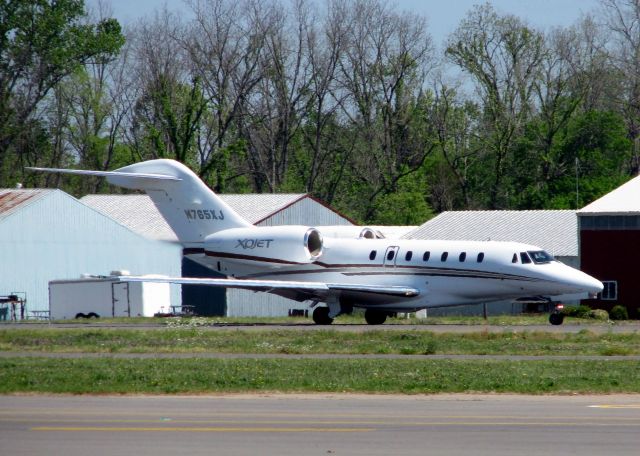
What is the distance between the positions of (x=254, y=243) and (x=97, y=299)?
11.6 m

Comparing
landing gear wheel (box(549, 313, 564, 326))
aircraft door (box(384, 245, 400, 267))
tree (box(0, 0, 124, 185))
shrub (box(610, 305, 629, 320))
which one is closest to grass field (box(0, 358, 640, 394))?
landing gear wheel (box(549, 313, 564, 326))

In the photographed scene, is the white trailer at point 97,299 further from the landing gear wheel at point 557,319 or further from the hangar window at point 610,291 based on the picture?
the hangar window at point 610,291

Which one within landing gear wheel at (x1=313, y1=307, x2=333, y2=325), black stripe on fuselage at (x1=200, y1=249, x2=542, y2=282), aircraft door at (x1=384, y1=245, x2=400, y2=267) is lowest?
landing gear wheel at (x1=313, y1=307, x2=333, y2=325)

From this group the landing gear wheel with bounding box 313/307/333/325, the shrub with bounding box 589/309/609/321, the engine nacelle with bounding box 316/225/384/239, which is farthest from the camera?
the shrub with bounding box 589/309/609/321

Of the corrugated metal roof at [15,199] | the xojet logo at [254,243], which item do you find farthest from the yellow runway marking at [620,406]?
the corrugated metal roof at [15,199]

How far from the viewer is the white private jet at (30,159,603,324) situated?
4175 centimetres

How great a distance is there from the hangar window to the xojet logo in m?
17.7

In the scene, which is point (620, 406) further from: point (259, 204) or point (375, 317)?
point (259, 204)

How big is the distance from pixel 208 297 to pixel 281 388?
1461 inches

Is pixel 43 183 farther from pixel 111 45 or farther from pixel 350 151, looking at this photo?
pixel 350 151

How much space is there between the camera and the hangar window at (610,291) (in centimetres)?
5494

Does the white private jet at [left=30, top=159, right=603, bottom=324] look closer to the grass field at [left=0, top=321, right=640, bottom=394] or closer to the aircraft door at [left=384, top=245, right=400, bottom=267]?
the aircraft door at [left=384, top=245, right=400, bottom=267]

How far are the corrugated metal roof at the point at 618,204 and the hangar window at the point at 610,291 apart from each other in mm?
3163

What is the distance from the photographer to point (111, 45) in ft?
281
